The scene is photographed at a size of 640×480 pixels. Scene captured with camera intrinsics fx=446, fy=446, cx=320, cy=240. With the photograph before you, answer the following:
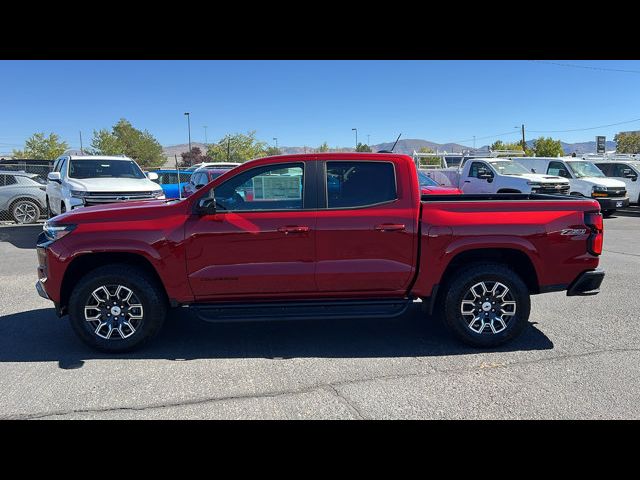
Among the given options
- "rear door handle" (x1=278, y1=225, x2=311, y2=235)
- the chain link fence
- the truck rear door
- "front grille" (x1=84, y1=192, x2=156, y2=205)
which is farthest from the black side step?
the chain link fence

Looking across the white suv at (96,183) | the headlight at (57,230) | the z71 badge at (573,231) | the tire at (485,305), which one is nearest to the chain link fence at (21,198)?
the white suv at (96,183)

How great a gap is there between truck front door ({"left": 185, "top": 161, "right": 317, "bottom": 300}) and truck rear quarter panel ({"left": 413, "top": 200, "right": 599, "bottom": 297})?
1.12 meters

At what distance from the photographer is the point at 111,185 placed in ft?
31.8

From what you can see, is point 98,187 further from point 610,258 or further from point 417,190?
point 610,258

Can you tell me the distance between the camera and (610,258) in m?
8.70

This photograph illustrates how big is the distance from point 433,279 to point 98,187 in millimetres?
7895

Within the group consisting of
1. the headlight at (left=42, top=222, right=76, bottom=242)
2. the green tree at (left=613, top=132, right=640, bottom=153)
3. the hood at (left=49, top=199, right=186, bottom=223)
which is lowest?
the headlight at (left=42, top=222, right=76, bottom=242)

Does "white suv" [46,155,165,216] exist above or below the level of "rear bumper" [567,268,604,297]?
above

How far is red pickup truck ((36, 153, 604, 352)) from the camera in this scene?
4.14 m

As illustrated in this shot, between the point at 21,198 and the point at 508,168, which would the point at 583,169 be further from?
the point at 21,198

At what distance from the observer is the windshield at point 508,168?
15.2 meters

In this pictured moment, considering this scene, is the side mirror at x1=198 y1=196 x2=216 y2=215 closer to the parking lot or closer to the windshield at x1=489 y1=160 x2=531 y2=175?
the parking lot

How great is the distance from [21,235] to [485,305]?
39.9ft

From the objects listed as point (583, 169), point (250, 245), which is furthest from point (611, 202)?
point (250, 245)
